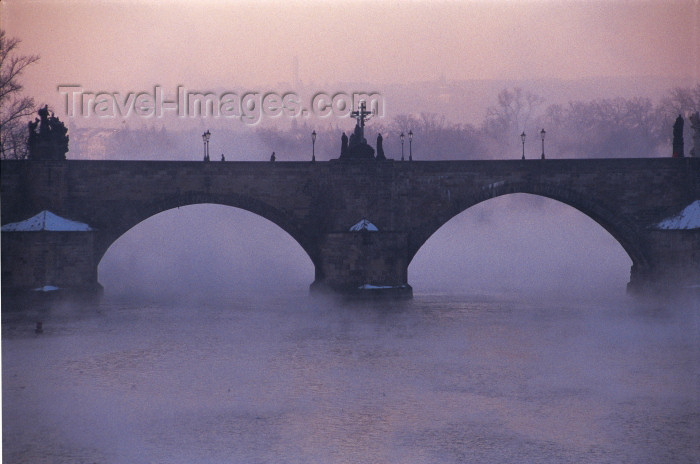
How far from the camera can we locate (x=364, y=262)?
4972cm

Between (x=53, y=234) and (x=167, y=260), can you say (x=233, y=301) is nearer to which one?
(x=53, y=234)

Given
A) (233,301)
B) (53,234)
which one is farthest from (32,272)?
(233,301)

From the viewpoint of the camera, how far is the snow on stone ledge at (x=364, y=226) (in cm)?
4994

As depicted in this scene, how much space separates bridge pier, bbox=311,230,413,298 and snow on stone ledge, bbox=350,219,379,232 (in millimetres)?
219

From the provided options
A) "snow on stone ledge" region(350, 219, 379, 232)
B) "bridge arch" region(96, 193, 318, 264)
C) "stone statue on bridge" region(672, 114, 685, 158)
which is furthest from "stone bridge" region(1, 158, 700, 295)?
"stone statue on bridge" region(672, 114, 685, 158)

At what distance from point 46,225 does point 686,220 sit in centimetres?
3335

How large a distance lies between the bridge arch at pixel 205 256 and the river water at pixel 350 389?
24.6 metres

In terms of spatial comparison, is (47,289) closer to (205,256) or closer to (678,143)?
(678,143)

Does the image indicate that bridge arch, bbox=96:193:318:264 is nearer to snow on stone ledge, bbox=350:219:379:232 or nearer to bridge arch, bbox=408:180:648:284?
snow on stone ledge, bbox=350:219:379:232

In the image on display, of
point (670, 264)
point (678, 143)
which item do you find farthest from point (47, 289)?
point (678, 143)

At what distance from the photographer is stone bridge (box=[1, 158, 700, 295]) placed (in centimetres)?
4972

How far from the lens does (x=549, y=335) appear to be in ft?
122

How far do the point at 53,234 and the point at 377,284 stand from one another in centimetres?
1635

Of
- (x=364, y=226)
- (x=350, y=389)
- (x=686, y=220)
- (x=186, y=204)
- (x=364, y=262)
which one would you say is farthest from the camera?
(x=686, y=220)
